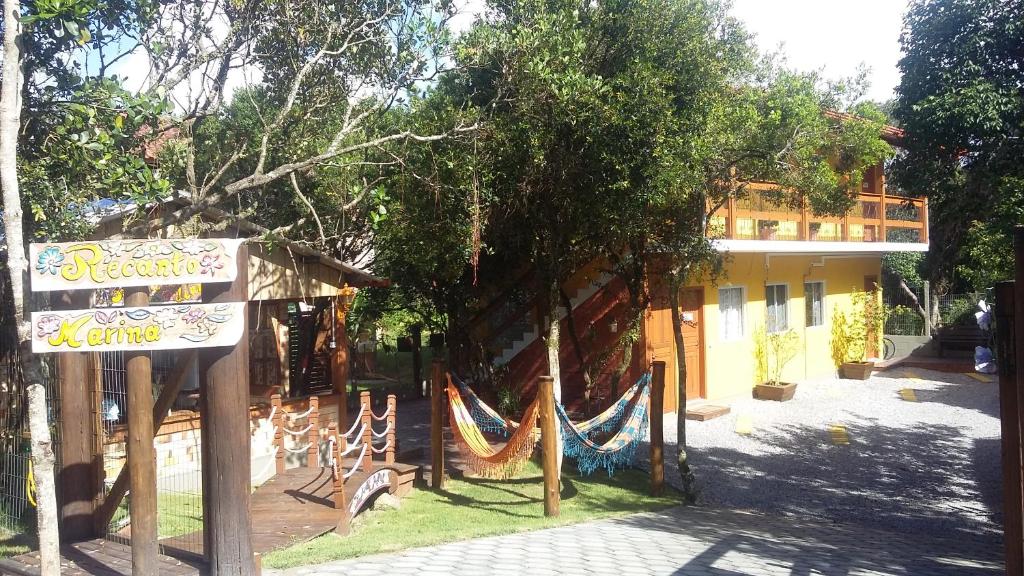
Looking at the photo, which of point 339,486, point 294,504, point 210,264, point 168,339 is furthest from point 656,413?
point 168,339

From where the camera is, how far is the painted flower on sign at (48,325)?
4.59 meters

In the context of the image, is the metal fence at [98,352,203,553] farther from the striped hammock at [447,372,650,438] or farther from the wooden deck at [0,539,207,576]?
the striped hammock at [447,372,650,438]

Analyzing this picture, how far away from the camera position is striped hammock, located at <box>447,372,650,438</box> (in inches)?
344

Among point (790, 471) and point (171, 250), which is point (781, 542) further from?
point (171, 250)

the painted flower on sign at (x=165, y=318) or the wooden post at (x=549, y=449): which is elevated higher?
the painted flower on sign at (x=165, y=318)

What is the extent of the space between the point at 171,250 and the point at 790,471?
325 inches

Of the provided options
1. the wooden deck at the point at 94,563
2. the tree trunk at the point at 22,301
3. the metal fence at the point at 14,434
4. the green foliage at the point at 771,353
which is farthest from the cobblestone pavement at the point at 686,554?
the green foliage at the point at 771,353

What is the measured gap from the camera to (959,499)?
29.3ft

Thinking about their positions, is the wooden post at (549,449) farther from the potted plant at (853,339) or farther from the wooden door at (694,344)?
the potted plant at (853,339)

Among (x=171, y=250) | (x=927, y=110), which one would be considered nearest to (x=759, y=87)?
(x=927, y=110)

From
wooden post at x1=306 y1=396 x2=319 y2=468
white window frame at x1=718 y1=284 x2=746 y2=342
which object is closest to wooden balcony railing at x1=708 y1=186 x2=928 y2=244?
white window frame at x1=718 y1=284 x2=746 y2=342

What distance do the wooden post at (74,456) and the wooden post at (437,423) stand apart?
12.3 ft

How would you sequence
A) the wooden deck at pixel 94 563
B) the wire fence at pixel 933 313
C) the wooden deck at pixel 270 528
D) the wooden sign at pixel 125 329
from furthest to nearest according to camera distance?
the wire fence at pixel 933 313
the wooden deck at pixel 270 528
the wooden deck at pixel 94 563
the wooden sign at pixel 125 329

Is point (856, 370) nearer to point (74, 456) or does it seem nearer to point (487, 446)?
point (487, 446)
